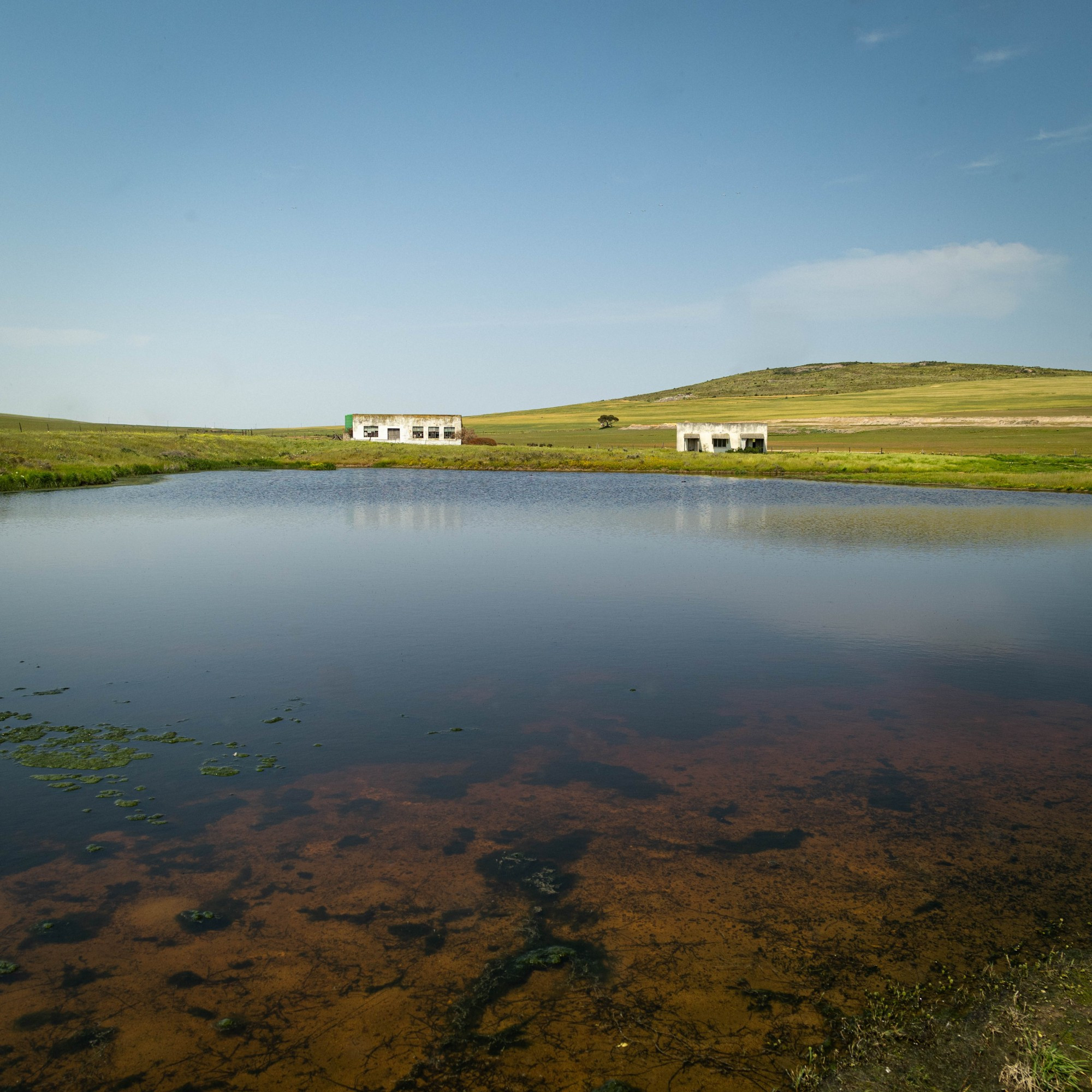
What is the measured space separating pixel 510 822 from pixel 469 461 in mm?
69233

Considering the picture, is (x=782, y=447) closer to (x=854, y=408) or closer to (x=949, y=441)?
(x=949, y=441)

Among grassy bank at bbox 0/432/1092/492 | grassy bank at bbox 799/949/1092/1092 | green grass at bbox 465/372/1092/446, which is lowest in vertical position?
grassy bank at bbox 799/949/1092/1092

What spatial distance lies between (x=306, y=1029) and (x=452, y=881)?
76.8 inches

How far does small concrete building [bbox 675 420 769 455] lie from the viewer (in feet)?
265

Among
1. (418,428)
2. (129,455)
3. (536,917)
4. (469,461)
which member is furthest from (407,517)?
(418,428)

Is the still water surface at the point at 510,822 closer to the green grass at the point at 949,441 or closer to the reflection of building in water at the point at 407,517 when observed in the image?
the reflection of building in water at the point at 407,517

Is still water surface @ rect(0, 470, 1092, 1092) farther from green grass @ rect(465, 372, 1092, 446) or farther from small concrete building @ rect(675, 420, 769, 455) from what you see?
green grass @ rect(465, 372, 1092, 446)

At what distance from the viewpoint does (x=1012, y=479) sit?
53.7 metres

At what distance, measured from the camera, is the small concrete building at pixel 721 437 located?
265ft

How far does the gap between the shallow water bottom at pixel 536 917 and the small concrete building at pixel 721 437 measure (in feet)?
235

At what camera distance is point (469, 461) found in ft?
252

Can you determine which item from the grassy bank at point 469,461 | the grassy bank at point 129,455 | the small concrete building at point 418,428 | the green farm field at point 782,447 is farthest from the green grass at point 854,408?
the grassy bank at point 129,455

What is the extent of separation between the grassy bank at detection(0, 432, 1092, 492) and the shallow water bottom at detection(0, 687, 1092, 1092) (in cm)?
4720

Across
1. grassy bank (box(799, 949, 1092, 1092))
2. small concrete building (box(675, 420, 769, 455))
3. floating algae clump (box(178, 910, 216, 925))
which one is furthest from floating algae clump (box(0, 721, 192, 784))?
small concrete building (box(675, 420, 769, 455))
